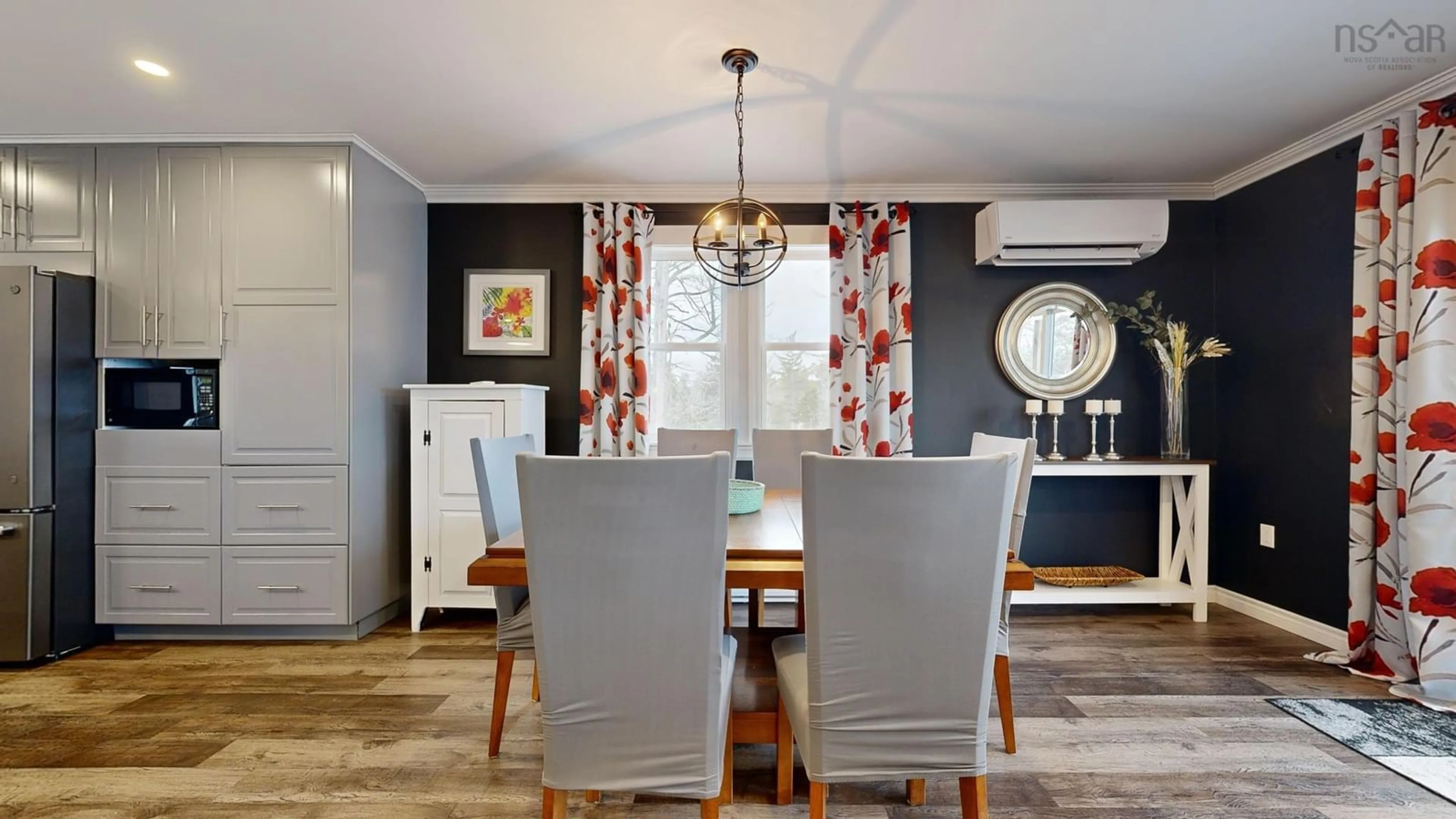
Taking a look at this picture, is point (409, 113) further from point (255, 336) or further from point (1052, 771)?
point (1052, 771)

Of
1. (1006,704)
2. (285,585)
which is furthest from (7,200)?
(1006,704)

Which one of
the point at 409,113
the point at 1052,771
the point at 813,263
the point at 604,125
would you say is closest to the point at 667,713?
the point at 1052,771

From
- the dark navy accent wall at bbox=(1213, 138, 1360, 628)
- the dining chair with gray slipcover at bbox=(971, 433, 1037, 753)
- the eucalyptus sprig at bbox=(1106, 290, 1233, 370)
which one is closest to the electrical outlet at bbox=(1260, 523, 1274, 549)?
the dark navy accent wall at bbox=(1213, 138, 1360, 628)

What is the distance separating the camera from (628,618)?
1348 millimetres

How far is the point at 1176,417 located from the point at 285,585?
4558 mm

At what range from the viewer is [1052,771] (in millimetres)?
1925

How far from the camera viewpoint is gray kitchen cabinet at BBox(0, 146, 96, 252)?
299 cm

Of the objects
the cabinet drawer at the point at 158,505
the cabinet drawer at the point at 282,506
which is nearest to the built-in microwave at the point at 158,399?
the cabinet drawer at the point at 158,505

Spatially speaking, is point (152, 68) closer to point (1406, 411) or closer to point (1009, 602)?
point (1009, 602)

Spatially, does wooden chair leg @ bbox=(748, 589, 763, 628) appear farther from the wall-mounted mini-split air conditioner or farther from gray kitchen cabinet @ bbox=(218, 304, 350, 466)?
the wall-mounted mini-split air conditioner

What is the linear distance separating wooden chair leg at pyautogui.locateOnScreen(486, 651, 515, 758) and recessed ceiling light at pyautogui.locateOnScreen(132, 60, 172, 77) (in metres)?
2.48

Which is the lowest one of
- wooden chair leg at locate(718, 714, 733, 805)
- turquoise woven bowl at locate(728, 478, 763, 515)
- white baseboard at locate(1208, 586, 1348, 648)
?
white baseboard at locate(1208, 586, 1348, 648)

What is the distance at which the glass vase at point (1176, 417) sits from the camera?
137 inches

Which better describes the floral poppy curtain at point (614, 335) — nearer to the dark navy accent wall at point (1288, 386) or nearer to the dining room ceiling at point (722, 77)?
the dining room ceiling at point (722, 77)
